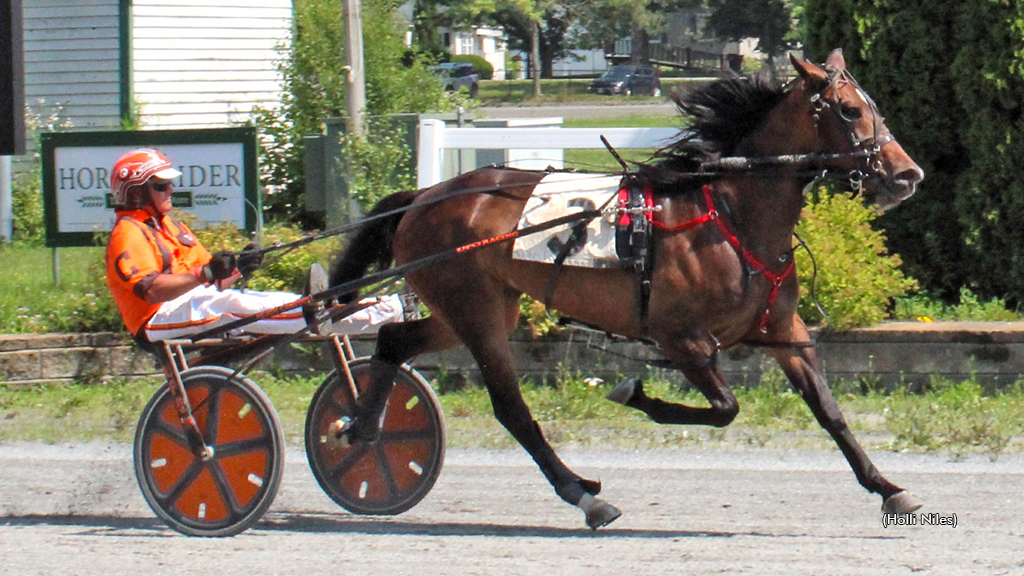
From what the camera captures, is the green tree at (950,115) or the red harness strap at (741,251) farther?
the green tree at (950,115)

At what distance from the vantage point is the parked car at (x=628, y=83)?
144ft

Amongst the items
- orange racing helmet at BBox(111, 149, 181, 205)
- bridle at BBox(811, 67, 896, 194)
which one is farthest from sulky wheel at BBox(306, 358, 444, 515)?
bridle at BBox(811, 67, 896, 194)

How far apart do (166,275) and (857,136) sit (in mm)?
2819

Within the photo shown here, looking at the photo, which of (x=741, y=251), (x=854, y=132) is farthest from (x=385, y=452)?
(x=854, y=132)

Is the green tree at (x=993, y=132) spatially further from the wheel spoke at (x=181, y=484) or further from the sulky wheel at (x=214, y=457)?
the wheel spoke at (x=181, y=484)

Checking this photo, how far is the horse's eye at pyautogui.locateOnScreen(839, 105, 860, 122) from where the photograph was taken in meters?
5.24

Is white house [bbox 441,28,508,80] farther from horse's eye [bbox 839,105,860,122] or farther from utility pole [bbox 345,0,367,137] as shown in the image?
horse's eye [bbox 839,105,860,122]

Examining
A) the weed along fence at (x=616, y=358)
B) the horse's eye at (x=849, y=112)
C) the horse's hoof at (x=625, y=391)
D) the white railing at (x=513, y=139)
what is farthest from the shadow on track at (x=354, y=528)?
the white railing at (x=513, y=139)

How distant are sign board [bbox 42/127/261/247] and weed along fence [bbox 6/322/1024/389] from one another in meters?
1.45

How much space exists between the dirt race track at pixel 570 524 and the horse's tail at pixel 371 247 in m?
1.07

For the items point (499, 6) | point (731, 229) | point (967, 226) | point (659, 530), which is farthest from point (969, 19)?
point (499, 6)

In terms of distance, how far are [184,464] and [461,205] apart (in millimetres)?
1626

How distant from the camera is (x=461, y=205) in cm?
597

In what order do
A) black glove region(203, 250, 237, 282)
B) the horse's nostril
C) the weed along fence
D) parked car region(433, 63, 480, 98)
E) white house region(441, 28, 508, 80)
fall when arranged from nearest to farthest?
the horse's nostril
black glove region(203, 250, 237, 282)
the weed along fence
parked car region(433, 63, 480, 98)
white house region(441, 28, 508, 80)
